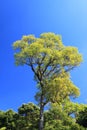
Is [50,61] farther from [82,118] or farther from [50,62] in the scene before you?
[82,118]

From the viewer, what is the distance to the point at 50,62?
3109 centimetres

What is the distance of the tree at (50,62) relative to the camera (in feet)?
101

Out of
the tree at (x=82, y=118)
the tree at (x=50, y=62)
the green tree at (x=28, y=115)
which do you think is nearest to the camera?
the tree at (x=82, y=118)

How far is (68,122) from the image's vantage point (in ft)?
78.9

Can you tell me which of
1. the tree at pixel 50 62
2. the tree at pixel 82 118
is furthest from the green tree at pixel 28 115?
the tree at pixel 82 118

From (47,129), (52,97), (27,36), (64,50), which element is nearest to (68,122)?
(47,129)

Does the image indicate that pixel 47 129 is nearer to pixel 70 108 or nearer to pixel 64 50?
pixel 70 108

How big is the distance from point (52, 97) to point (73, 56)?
4.24m

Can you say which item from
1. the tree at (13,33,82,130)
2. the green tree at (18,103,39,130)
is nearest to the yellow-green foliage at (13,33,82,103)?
the tree at (13,33,82,130)

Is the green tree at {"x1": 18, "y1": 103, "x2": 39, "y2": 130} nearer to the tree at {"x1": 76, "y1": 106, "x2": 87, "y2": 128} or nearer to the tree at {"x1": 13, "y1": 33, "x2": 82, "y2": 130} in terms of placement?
the tree at {"x1": 13, "y1": 33, "x2": 82, "y2": 130}

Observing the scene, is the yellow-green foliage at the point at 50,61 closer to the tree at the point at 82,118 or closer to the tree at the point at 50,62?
the tree at the point at 50,62

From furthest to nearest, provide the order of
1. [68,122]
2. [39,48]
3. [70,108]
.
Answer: [39,48] → [70,108] → [68,122]

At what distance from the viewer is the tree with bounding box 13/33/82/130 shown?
101 feet

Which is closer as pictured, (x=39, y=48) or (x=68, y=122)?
(x=68, y=122)
